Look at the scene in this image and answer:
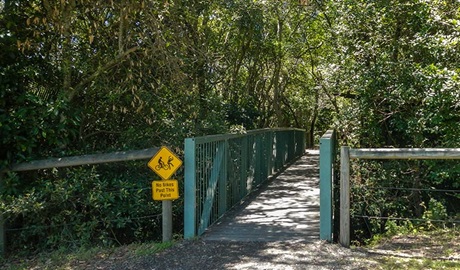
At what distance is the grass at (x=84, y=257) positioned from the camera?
5.11 metres

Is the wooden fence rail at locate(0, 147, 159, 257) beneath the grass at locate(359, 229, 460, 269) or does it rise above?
above

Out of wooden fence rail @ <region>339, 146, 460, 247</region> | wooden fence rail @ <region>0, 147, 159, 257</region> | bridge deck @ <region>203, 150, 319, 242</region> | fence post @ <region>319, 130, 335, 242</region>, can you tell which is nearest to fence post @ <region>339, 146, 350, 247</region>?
wooden fence rail @ <region>339, 146, 460, 247</region>

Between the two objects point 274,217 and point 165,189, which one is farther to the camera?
point 274,217

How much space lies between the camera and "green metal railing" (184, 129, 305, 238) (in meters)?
5.64

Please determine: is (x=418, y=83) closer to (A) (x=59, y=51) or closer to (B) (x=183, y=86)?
(B) (x=183, y=86)

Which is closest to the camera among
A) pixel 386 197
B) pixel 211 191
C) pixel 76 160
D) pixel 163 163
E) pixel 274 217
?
pixel 163 163

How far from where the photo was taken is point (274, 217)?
696 cm

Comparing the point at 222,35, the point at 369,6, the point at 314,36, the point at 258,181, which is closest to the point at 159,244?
the point at 258,181

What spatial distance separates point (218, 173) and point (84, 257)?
2.29m

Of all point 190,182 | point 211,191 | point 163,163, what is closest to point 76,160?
point 163,163

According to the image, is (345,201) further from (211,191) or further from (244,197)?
(244,197)

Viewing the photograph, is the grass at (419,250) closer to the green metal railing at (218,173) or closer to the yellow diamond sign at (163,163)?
the green metal railing at (218,173)

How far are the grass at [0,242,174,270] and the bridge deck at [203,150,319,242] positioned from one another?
83cm

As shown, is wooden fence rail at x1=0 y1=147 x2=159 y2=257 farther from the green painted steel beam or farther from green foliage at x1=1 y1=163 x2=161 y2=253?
the green painted steel beam
